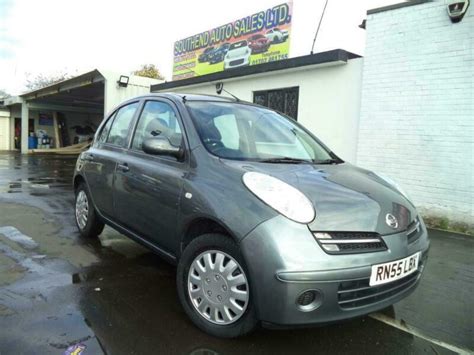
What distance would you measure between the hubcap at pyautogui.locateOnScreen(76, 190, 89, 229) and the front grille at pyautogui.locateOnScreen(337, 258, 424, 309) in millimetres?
3469

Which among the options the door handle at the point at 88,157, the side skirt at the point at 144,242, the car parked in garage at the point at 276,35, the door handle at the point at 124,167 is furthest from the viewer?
the car parked in garage at the point at 276,35

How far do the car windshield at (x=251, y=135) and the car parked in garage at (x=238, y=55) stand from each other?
414 inches

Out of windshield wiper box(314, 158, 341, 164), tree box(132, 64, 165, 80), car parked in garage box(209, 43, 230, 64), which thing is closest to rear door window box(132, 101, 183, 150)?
windshield wiper box(314, 158, 341, 164)

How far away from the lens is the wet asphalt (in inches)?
106

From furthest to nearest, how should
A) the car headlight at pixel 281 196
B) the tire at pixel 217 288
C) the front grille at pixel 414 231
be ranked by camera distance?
the front grille at pixel 414 231, the tire at pixel 217 288, the car headlight at pixel 281 196

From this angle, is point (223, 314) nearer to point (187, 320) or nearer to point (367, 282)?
point (187, 320)

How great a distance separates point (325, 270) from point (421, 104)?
5579 mm

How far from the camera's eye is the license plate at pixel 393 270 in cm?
248

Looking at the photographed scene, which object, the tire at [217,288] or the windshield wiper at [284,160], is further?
the windshield wiper at [284,160]

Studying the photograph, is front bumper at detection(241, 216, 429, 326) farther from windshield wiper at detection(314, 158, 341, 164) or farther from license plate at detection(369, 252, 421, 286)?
windshield wiper at detection(314, 158, 341, 164)

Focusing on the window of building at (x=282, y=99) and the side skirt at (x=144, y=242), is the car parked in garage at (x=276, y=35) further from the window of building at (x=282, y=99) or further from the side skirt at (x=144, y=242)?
the side skirt at (x=144, y=242)

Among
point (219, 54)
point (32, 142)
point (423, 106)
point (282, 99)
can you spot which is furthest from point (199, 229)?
point (32, 142)

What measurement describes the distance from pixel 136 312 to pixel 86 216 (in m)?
2.19

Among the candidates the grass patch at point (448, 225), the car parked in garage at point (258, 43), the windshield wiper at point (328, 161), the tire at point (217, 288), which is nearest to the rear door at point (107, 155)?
the tire at point (217, 288)
